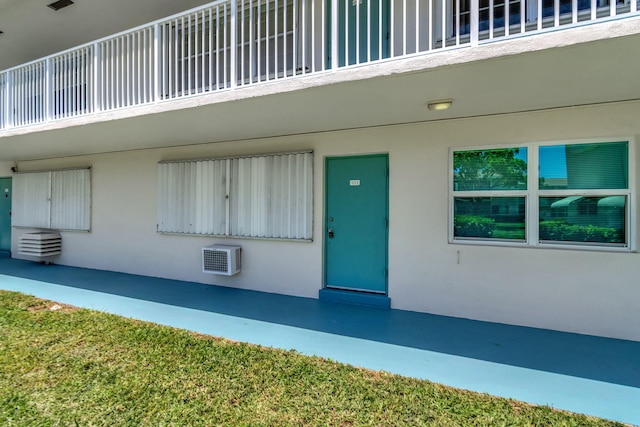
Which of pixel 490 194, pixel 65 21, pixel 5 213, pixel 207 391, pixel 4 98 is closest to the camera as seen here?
pixel 207 391

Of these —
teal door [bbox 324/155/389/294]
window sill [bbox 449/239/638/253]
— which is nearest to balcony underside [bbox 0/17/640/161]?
teal door [bbox 324/155/389/294]

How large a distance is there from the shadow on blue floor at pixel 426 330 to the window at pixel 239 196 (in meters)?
1.19

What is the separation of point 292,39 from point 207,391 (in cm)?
527

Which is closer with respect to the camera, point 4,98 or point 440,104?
point 440,104

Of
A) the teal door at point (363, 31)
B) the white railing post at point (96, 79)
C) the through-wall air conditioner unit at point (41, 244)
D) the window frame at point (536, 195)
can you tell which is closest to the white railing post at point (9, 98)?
the white railing post at point (96, 79)

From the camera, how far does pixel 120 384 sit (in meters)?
2.87

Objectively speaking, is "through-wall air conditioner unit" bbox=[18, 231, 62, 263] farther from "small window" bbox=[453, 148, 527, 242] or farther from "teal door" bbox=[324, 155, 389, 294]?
"small window" bbox=[453, 148, 527, 242]

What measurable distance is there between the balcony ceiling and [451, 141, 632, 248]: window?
5.85 meters

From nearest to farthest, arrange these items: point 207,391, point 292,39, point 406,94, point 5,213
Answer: point 207,391 → point 406,94 → point 292,39 → point 5,213

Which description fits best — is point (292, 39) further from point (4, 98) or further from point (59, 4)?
point (4, 98)

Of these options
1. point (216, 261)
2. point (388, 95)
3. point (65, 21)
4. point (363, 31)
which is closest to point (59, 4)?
point (65, 21)

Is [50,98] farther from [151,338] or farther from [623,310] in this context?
[623,310]

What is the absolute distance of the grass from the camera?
241 centimetres

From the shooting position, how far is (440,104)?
12.5 ft
